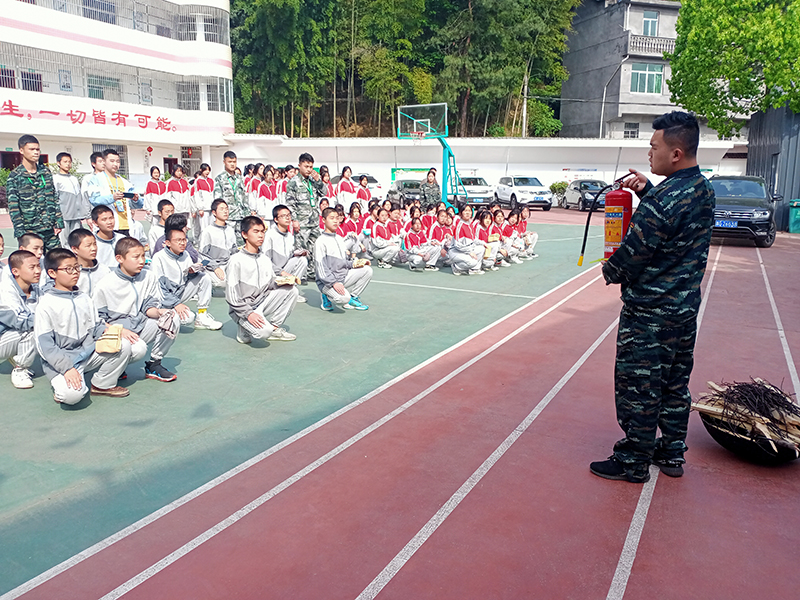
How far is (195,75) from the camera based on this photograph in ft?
102

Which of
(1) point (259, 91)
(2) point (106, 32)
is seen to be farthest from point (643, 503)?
(1) point (259, 91)

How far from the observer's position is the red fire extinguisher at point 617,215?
3682mm

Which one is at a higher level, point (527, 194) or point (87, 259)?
point (527, 194)

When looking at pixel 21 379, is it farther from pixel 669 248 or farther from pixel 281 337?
pixel 669 248

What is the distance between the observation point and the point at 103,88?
91.9 feet

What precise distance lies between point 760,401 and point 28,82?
94.2 ft

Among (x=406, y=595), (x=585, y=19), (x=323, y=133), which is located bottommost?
(x=406, y=595)

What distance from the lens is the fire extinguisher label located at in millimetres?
3695

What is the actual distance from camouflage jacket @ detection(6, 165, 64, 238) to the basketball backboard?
13.8 metres

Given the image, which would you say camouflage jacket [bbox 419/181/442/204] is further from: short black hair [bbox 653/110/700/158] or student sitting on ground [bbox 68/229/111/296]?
short black hair [bbox 653/110/700/158]

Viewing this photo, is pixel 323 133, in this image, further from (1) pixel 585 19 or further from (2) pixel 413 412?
(2) pixel 413 412

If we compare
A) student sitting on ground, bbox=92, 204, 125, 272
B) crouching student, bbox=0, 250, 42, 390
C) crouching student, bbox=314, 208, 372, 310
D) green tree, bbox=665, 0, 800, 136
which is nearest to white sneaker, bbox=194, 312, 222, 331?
student sitting on ground, bbox=92, 204, 125, 272

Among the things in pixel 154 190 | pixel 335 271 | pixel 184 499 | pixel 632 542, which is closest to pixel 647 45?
pixel 154 190

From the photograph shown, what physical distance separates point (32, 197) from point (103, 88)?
24168 mm
